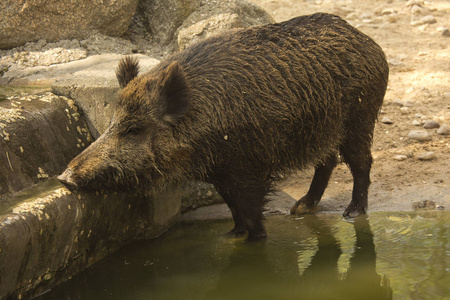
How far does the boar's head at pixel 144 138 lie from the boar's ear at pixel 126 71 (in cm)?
19

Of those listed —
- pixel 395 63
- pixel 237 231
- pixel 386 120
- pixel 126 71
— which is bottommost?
pixel 237 231

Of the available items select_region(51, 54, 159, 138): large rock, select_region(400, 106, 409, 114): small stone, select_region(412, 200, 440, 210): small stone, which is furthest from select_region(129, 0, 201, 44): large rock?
select_region(412, 200, 440, 210): small stone

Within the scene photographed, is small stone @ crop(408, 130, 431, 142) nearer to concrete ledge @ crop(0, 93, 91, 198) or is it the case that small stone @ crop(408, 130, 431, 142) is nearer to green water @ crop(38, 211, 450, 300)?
green water @ crop(38, 211, 450, 300)

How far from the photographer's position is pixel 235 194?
213 inches

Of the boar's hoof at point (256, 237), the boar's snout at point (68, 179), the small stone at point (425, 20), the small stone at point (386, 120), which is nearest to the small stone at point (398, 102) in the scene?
the small stone at point (386, 120)

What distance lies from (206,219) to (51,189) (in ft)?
6.77

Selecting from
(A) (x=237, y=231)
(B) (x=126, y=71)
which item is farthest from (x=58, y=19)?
(A) (x=237, y=231)

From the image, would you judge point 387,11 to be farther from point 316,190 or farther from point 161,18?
point 316,190

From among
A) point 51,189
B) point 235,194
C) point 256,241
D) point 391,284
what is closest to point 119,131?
point 51,189

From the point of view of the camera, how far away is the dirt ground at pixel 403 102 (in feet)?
21.3

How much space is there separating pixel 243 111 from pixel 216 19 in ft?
8.43

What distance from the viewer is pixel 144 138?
16.3 ft

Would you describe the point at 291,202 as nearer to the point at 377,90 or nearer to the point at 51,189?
the point at 377,90

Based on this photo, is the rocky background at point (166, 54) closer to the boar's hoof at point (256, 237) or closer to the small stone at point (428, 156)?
the small stone at point (428, 156)
